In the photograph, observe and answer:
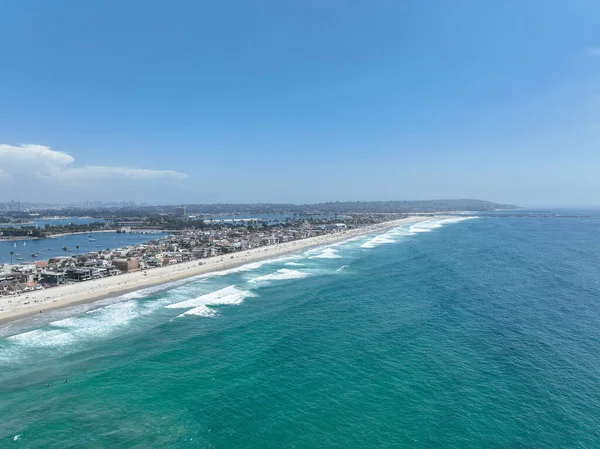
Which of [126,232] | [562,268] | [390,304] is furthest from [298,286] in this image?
[126,232]

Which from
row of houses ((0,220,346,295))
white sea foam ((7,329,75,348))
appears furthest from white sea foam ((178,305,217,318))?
row of houses ((0,220,346,295))

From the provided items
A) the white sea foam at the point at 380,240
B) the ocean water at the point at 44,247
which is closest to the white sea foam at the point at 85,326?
the ocean water at the point at 44,247

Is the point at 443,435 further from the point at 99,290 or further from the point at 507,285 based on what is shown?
the point at 99,290

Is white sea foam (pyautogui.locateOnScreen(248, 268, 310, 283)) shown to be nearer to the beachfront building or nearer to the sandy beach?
the sandy beach

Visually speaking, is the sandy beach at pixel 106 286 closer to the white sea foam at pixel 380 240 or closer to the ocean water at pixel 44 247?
the white sea foam at pixel 380 240

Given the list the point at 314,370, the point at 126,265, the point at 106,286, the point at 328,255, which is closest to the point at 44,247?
the point at 126,265

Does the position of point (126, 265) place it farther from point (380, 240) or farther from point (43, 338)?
point (380, 240)
